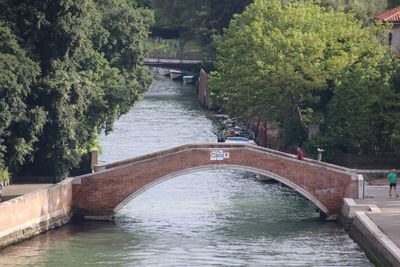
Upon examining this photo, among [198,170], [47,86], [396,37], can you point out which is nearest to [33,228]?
[47,86]

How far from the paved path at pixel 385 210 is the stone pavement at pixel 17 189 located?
41.3 ft

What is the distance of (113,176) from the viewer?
212ft

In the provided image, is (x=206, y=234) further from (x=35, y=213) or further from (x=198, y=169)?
(x=35, y=213)

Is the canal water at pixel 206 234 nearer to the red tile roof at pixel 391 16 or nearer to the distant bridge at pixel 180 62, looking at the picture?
the red tile roof at pixel 391 16

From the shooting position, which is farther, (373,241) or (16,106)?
(16,106)

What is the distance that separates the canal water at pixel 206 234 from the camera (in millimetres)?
57125

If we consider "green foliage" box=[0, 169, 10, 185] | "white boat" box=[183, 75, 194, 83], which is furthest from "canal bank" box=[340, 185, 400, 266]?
"white boat" box=[183, 75, 194, 83]

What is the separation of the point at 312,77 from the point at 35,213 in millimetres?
19459

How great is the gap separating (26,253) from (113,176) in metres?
7.95

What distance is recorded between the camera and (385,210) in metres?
61.1

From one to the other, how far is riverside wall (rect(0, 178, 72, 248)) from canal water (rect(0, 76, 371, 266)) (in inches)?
15.7

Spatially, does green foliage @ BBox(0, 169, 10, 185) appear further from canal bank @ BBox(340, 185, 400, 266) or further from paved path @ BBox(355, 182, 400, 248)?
paved path @ BBox(355, 182, 400, 248)

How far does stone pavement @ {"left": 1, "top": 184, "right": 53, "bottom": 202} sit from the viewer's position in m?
63.0

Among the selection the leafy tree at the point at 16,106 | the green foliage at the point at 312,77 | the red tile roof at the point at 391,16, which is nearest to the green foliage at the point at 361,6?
the red tile roof at the point at 391,16
